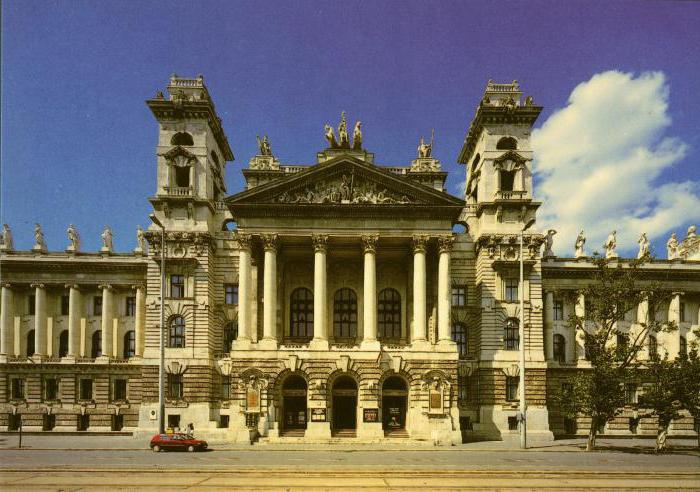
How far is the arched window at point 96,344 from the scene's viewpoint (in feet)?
174

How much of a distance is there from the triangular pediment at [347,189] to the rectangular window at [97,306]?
20.9 meters

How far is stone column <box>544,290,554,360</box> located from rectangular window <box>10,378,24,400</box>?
49.3m

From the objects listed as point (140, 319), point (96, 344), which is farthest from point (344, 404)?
point (96, 344)

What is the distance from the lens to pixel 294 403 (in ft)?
143

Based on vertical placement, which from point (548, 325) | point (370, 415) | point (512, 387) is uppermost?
point (548, 325)

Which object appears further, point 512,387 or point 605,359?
point 512,387

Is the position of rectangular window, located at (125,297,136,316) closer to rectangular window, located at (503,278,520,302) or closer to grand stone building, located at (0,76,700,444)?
grand stone building, located at (0,76,700,444)

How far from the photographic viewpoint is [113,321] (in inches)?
2066

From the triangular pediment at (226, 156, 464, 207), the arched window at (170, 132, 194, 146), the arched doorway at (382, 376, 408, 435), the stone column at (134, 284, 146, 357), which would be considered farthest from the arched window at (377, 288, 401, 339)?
Result: the stone column at (134, 284, 146, 357)

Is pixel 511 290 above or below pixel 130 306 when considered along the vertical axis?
above

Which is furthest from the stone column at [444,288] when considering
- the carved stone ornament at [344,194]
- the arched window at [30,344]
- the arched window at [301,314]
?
the arched window at [30,344]

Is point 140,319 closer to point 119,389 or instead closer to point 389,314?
point 119,389

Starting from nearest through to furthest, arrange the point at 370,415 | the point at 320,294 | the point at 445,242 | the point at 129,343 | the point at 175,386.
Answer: the point at 370,415, the point at 320,294, the point at 445,242, the point at 175,386, the point at 129,343

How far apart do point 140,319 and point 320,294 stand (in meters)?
20.0
